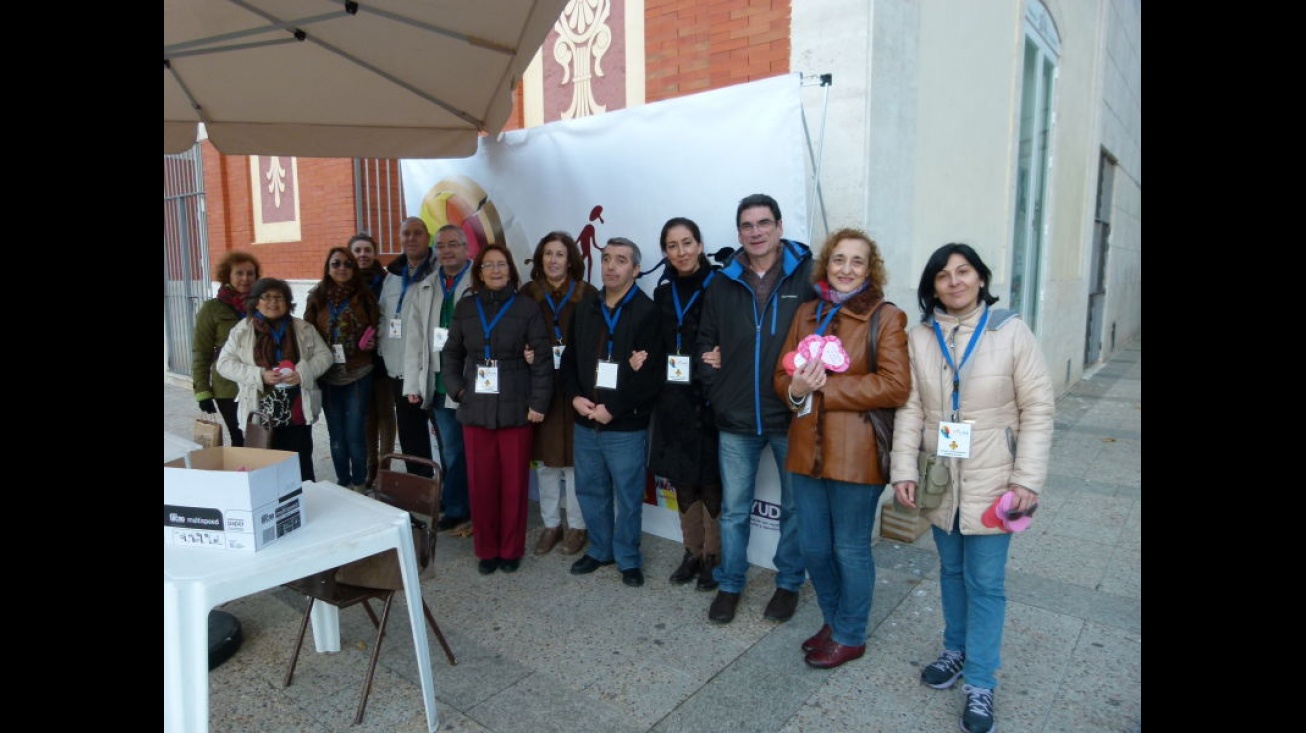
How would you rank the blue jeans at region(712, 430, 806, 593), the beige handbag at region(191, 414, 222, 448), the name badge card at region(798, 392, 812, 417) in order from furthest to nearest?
the beige handbag at region(191, 414, 222, 448), the blue jeans at region(712, 430, 806, 593), the name badge card at region(798, 392, 812, 417)

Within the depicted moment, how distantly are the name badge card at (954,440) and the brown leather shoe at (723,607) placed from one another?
4.62 ft

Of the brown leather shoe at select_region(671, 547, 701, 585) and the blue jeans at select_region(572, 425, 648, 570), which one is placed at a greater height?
the blue jeans at select_region(572, 425, 648, 570)

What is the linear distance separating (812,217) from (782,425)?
1352 millimetres

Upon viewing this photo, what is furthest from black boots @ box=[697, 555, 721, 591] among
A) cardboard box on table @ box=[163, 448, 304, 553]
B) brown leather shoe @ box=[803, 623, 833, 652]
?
cardboard box on table @ box=[163, 448, 304, 553]

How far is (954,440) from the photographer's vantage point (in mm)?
2725

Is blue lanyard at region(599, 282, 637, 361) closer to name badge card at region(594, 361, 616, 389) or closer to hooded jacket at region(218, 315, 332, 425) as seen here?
name badge card at region(594, 361, 616, 389)

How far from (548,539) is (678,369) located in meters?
1.48

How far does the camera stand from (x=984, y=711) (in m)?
2.75

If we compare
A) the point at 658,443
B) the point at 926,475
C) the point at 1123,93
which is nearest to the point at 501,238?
the point at 658,443

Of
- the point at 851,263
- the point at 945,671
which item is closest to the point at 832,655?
the point at 945,671

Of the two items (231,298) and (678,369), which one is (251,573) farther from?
(231,298)

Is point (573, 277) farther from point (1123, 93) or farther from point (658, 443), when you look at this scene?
point (1123, 93)

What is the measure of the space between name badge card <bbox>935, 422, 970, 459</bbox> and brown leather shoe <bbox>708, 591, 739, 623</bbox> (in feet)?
4.62

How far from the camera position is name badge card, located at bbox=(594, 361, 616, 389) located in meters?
3.90
